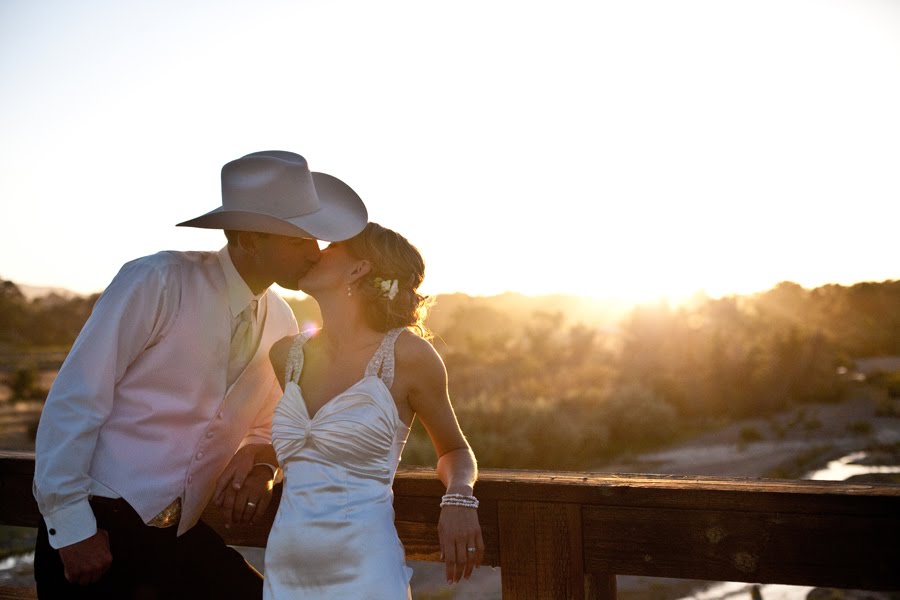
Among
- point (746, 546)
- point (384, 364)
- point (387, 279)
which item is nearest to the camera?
point (746, 546)

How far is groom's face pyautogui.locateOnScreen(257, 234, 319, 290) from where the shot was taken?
7.51ft

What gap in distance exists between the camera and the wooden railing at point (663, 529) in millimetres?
1692

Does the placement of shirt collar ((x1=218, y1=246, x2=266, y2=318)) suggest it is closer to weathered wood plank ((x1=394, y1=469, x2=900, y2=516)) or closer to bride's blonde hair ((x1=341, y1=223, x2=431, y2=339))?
bride's blonde hair ((x1=341, y1=223, x2=431, y2=339))

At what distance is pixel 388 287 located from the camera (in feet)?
7.55

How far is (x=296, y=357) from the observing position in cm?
235

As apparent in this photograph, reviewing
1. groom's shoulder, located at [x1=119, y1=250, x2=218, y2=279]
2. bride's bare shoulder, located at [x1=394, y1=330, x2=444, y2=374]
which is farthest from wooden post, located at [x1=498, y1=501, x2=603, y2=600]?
groom's shoulder, located at [x1=119, y1=250, x2=218, y2=279]

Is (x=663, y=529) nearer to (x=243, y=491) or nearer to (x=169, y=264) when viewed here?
(x=243, y=491)

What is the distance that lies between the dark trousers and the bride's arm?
2.33 feet

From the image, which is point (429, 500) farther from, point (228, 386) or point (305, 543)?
point (228, 386)

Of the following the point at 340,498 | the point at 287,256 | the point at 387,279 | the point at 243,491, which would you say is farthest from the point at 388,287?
the point at 243,491

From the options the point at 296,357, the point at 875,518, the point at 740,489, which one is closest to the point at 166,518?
the point at 296,357

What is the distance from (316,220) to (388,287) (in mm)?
285

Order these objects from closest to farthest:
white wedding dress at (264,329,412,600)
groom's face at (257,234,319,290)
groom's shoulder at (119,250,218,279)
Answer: white wedding dress at (264,329,412,600)
groom's shoulder at (119,250,218,279)
groom's face at (257,234,319,290)

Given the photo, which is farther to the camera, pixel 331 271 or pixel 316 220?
pixel 331 271
